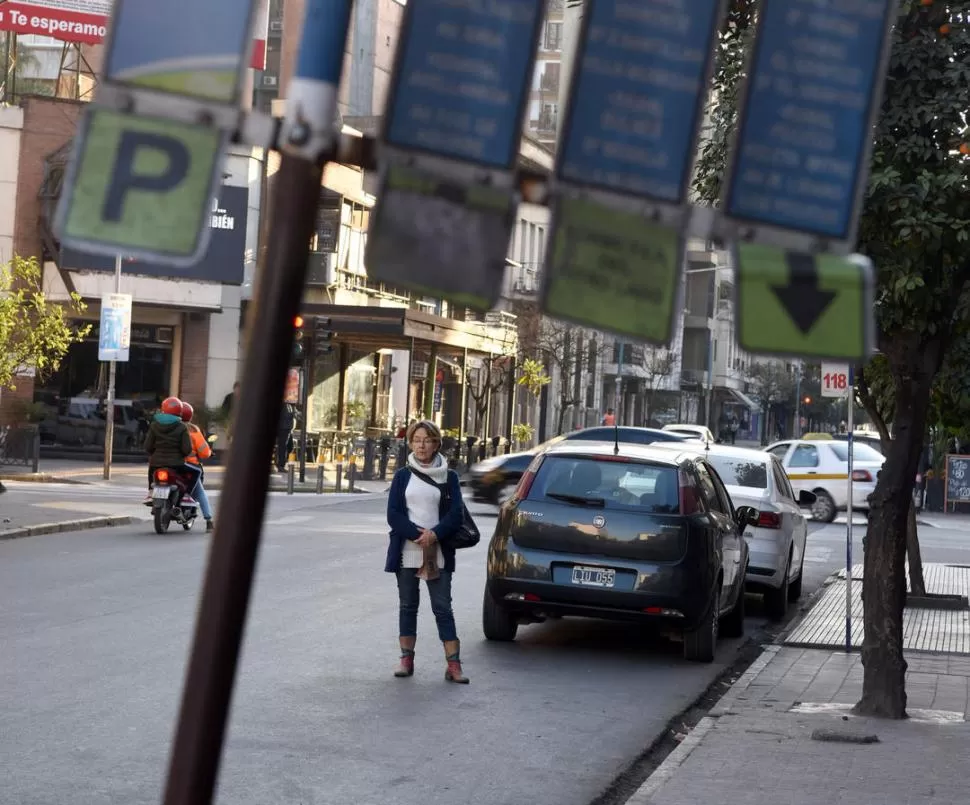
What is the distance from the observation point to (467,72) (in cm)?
367

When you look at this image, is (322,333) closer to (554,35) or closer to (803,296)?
(803,296)

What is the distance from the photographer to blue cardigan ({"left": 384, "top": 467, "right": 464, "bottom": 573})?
36.2 ft

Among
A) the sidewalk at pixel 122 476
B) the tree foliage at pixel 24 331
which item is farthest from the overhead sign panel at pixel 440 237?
the sidewalk at pixel 122 476

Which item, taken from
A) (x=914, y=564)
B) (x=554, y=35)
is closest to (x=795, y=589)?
(x=914, y=564)

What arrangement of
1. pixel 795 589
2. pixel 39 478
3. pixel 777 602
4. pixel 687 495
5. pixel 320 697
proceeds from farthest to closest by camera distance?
pixel 39 478 < pixel 795 589 < pixel 777 602 < pixel 687 495 < pixel 320 697

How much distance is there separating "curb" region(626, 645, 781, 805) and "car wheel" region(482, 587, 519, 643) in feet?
6.19

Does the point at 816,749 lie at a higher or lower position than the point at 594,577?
lower

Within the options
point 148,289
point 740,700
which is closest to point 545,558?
point 740,700

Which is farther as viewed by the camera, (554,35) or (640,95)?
(554,35)

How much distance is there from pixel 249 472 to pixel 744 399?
11437cm

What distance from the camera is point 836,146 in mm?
4039

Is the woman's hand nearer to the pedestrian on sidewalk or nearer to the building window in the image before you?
the pedestrian on sidewalk

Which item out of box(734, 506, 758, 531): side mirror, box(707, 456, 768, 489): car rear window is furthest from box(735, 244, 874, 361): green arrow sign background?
box(707, 456, 768, 489): car rear window

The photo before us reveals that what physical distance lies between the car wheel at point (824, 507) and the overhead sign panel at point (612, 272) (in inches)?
1236
